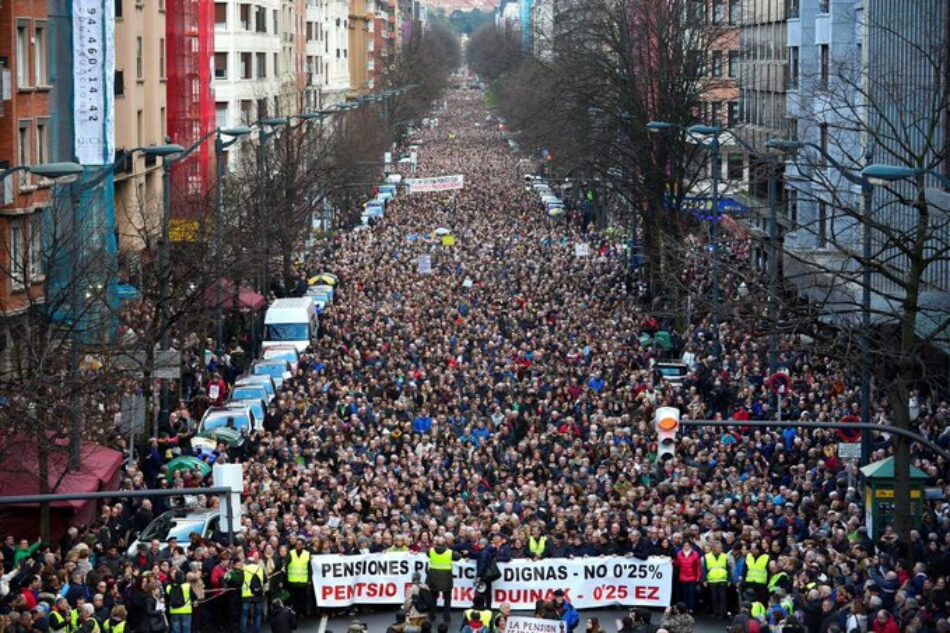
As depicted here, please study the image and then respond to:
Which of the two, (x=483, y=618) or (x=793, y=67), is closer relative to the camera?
(x=483, y=618)

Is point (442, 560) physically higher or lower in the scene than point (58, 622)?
lower

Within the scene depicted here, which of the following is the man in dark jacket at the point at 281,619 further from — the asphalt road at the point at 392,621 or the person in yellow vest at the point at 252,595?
the asphalt road at the point at 392,621

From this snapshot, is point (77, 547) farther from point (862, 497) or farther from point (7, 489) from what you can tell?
point (862, 497)

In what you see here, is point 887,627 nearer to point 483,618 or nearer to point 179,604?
point 483,618

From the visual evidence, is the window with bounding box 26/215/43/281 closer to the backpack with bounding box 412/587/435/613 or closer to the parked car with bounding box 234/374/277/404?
the parked car with bounding box 234/374/277/404

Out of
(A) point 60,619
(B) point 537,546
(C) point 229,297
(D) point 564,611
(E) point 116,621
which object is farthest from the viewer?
(C) point 229,297

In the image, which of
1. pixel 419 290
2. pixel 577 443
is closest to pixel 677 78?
pixel 419 290

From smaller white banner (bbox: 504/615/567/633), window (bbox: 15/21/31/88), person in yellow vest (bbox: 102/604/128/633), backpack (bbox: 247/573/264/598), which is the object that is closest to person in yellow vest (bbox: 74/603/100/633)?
person in yellow vest (bbox: 102/604/128/633)

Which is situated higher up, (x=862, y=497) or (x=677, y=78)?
(x=677, y=78)

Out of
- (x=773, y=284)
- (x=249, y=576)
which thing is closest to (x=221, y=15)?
(x=773, y=284)
